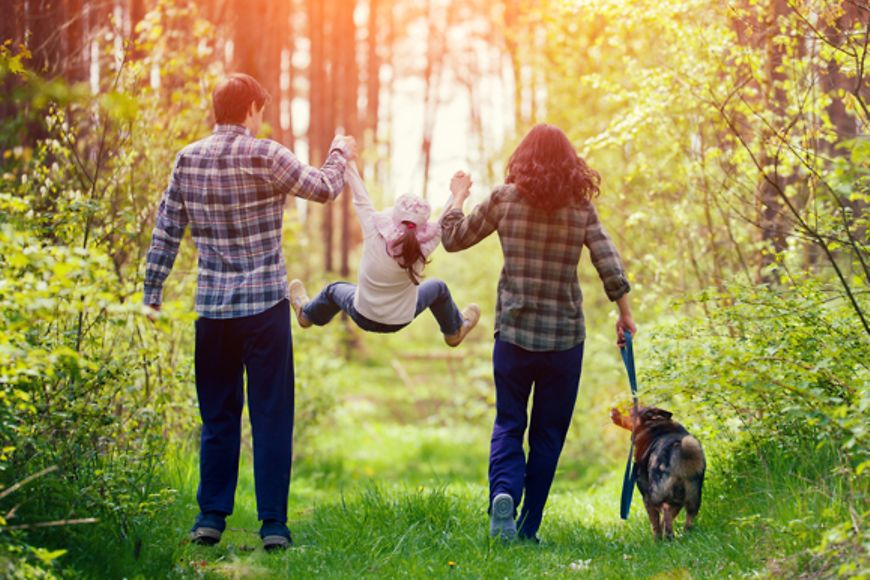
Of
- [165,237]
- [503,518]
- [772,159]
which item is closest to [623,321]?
[503,518]

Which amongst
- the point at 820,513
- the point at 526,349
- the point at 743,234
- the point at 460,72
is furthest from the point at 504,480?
the point at 460,72

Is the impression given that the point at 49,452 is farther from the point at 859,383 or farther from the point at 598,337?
the point at 598,337

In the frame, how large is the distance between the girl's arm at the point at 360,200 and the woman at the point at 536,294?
16.0 inches

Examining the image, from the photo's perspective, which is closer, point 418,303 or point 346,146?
point 346,146

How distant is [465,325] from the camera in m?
5.99

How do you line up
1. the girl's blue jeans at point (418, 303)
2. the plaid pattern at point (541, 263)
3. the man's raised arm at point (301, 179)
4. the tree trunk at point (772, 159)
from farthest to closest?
the tree trunk at point (772, 159) < the girl's blue jeans at point (418, 303) < the plaid pattern at point (541, 263) < the man's raised arm at point (301, 179)

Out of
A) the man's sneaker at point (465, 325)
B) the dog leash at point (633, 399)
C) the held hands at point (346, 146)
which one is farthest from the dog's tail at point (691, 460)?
the held hands at point (346, 146)

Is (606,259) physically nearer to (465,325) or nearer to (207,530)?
(465,325)

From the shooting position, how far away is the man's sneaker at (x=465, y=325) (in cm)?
594

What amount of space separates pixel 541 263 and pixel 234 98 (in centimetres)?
180

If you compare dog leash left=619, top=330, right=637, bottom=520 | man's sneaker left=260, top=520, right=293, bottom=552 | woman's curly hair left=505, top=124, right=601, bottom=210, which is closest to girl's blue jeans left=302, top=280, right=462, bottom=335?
woman's curly hair left=505, top=124, right=601, bottom=210

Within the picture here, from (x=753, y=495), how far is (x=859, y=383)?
3.60 ft

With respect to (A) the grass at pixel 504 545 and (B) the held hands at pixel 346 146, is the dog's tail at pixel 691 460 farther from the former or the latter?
(B) the held hands at pixel 346 146

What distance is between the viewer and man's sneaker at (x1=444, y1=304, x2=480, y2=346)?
594cm
